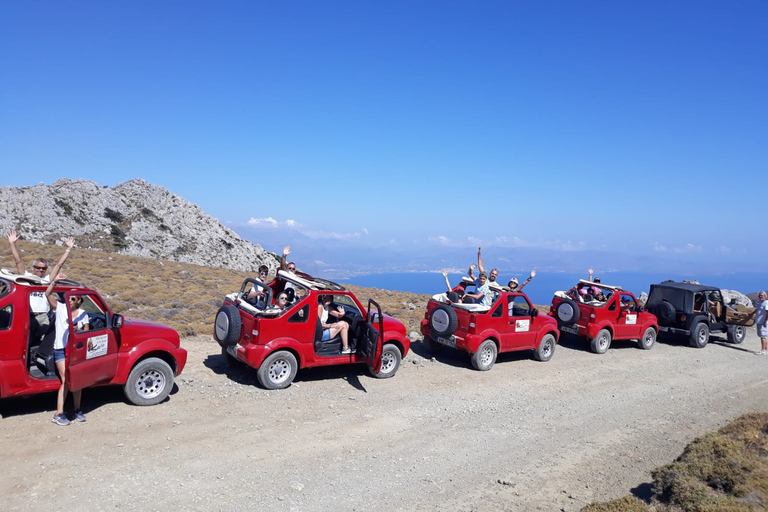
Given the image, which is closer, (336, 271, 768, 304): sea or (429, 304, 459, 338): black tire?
(429, 304, 459, 338): black tire

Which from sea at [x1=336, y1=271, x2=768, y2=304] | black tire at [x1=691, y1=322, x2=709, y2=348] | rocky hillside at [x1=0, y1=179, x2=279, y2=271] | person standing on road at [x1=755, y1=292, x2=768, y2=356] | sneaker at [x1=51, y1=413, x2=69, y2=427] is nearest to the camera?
sneaker at [x1=51, y1=413, x2=69, y2=427]

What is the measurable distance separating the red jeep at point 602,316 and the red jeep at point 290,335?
6905mm

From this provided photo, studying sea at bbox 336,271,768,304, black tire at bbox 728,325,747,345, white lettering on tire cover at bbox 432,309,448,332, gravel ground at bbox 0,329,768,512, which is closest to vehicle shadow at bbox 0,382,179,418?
gravel ground at bbox 0,329,768,512

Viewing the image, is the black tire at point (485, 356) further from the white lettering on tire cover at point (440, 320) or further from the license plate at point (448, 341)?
the white lettering on tire cover at point (440, 320)

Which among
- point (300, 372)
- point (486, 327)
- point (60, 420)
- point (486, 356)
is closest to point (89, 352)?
point (60, 420)

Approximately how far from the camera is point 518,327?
485 inches

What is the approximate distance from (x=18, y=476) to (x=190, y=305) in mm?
11930

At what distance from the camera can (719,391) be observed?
37.4 ft

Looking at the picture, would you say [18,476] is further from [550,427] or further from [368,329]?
[550,427]

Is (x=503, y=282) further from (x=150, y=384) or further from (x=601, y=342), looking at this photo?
(x=150, y=384)

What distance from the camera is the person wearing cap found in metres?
12.0

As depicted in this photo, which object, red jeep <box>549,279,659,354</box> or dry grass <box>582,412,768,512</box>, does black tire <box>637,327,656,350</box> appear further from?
dry grass <box>582,412,768,512</box>

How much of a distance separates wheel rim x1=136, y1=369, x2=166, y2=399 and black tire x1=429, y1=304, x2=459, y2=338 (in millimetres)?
6122

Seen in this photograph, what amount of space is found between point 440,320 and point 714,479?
6.51 meters
